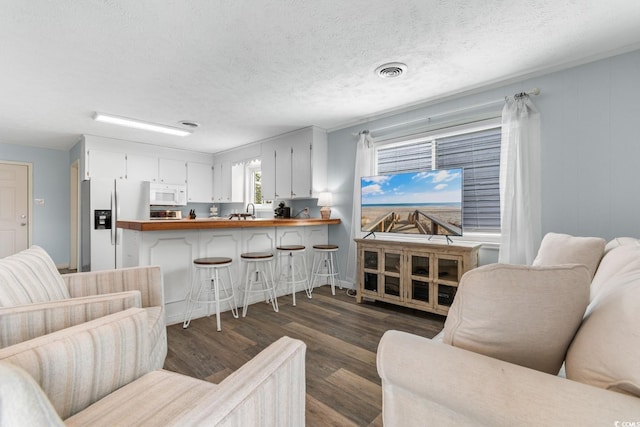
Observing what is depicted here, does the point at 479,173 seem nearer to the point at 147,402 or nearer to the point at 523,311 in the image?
the point at 523,311

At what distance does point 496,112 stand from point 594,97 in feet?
2.38

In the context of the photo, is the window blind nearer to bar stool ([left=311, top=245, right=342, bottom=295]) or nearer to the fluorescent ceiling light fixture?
bar stool ([left=311, top=245, right=342, bottom=295])

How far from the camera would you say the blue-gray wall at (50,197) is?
5504mm

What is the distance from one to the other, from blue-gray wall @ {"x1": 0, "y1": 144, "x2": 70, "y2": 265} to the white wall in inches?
299

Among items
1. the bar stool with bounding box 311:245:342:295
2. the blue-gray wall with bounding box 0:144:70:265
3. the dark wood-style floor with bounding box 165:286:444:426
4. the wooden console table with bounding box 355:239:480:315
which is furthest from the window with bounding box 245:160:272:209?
the blue-gray wall with bounding box 0:144:70:265

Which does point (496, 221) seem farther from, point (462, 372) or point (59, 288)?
point (59, 288)

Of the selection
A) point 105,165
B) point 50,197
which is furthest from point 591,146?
point 50,197

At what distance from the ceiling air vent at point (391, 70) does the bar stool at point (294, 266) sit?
2.10m

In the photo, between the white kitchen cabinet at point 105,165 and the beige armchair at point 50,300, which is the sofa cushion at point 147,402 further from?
the white kitchen cabinet at point 105,165

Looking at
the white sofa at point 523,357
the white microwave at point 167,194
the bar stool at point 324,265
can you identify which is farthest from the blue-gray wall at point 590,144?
the white microwave at point 167,194

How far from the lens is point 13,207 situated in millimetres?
5305

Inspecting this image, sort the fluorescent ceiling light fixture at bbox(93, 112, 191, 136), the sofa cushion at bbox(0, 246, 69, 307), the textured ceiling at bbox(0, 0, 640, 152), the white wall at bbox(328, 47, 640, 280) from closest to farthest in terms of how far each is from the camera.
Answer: the sofa cushion at bbox(0, 246, 69, 307) < the textured ceiling at bbox(0, 0, 640, 152) < the white wall at bbox(328, 47, 640, 280) < the fluorescent ceiling light fixture at bbox(93, 112, 191, 136)

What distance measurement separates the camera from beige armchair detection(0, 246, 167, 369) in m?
1.08

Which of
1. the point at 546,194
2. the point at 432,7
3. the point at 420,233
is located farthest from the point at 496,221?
the point at 432,7
